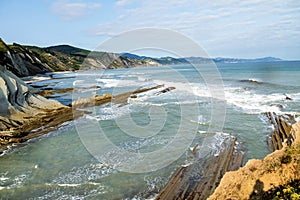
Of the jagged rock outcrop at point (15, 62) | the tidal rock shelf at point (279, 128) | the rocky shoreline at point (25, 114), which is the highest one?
the jagged rock outcrop at point (15, 62)

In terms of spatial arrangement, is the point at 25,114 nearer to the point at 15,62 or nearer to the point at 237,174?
the point at 237,174

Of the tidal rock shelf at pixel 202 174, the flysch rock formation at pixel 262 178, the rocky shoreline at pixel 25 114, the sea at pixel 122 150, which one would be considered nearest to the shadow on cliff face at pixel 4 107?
Answer: the rocky shoreline at pixel 25 114

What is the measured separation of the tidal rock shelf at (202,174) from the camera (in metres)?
8.81

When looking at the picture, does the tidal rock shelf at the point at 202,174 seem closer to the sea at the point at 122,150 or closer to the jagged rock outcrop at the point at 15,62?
the sea at the point at 122,150

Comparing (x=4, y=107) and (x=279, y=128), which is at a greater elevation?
(x=4, y=107)

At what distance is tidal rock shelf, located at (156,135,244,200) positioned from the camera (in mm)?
8812

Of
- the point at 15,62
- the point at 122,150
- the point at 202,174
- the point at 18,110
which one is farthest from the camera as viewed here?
the point at 15,62

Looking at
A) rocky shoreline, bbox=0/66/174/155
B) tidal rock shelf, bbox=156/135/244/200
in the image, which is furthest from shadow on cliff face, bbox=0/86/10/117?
tidal rock shelf, bbox=156/135/244/200

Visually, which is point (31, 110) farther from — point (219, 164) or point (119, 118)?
point (219, 164)

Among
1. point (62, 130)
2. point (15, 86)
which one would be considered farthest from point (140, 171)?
point (15, 86)

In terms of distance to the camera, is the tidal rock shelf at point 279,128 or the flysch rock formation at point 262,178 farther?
the tidal rock shelf at point 279,128

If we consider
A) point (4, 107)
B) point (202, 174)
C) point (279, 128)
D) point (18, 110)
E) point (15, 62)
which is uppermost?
point (15, 62)

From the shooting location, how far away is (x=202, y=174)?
1017 centimetres

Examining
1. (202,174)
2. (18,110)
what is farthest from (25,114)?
(202,174)
